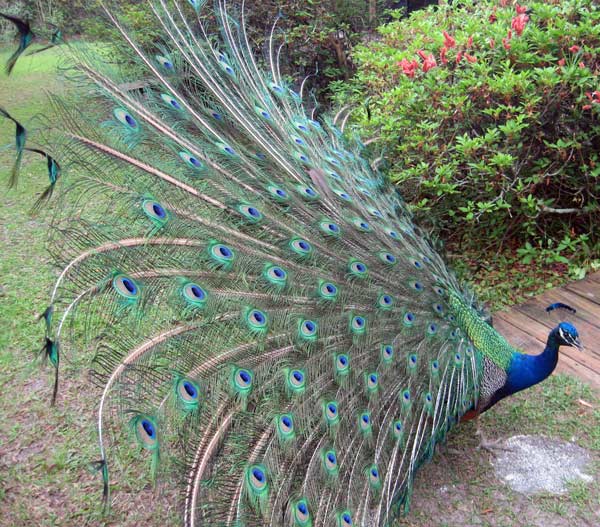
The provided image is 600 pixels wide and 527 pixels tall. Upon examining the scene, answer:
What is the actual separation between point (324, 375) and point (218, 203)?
0.80 m

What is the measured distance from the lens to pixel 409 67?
4.06 m

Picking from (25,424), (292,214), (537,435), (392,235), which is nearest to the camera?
(292,214)

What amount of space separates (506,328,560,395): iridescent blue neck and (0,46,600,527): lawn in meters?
0.46

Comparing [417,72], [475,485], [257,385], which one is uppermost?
[417,72]

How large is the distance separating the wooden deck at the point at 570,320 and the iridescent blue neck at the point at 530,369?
796 millimetres

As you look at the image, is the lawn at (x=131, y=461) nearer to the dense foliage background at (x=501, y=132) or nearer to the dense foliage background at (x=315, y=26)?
the dense foliage background at (x=501, y=132)

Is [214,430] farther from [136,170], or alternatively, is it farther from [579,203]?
[579,203]

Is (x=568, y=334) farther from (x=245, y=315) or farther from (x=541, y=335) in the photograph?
(x=245, y=315)

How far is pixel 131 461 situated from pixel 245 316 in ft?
4.07

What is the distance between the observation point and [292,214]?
7.70 feet

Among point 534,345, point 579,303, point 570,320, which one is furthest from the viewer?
point 579,303

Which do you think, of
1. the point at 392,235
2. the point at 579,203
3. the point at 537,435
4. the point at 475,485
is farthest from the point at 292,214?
the point at 579,203

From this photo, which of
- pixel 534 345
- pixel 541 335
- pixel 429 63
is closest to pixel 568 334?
pixel 534 345

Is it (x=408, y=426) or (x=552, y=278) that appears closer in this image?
(x=408, y=426)
